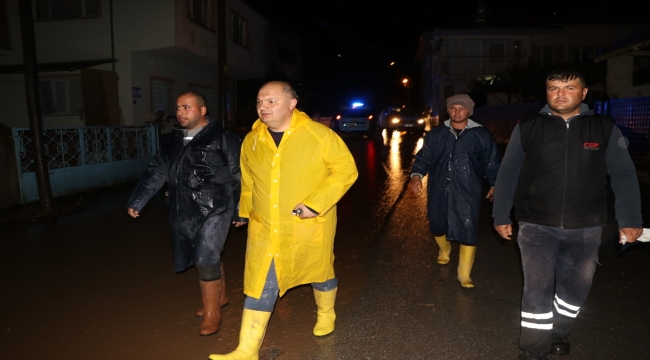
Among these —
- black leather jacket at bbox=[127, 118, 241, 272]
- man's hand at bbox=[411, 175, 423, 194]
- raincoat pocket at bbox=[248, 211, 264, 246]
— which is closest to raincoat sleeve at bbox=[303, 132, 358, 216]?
raincoat pocket at bbox=[248, 211, 264, 246]

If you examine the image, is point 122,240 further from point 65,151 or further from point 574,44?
point 574,44

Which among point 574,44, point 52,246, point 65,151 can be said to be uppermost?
point 574,44

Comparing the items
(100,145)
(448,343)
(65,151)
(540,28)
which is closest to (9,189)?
(65,151)

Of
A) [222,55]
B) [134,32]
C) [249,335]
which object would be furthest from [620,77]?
[249,335]

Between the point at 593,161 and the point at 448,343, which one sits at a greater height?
the point at 593,161

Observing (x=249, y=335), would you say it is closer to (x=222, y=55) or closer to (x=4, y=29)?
(x=222, y=55)

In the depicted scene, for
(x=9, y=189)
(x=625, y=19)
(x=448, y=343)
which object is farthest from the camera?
(x=625, y=19)

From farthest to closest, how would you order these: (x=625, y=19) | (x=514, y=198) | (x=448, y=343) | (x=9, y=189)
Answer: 1. (x=625, y=19)
2. (x=9, y=189)
3. (x=448, y=343)
4. (x=514, y=198)

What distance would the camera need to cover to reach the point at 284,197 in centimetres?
350

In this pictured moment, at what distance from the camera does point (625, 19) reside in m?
39.6

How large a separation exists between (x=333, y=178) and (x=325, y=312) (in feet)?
3.80

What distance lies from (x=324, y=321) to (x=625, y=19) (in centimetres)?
4332

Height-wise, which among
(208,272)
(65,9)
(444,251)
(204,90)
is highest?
(65,9)

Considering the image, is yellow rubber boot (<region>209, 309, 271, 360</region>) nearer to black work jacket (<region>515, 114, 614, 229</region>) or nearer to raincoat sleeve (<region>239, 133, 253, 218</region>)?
raincoat sleeve (<region>239, 133, 253, 218</region>)
